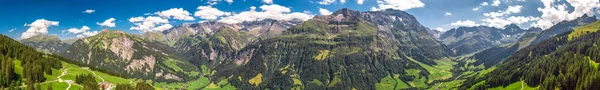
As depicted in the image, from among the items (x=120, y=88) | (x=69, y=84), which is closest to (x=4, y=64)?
(x=69, y=84)

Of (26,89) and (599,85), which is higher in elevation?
(26,89)

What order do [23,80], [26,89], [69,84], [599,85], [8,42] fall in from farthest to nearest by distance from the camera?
[8,42] → [599,85] → [69,84] → [23,80] → [26,89]

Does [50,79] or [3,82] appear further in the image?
[50,79]

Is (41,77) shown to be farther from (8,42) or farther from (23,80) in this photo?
(8,42)

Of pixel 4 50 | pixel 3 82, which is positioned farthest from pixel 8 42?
pixel 3 82

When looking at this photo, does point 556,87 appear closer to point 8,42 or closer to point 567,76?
point 567,76

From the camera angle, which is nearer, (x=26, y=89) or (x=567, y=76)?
(x=26, y=89)

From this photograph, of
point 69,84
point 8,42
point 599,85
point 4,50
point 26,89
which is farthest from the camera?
point 8,42

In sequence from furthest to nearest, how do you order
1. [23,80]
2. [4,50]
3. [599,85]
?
1. [4,50]
2. [599,85]
3. [23,80]

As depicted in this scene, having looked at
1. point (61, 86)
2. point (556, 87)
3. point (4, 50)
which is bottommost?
point (556, 87)
